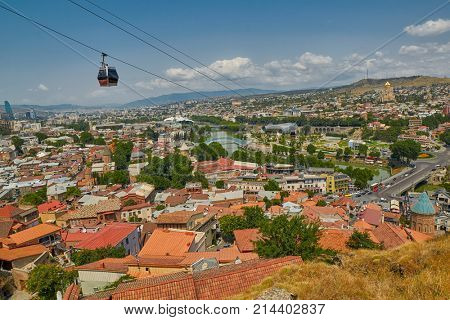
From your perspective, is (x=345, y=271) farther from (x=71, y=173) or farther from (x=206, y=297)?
(x=71, y=173)

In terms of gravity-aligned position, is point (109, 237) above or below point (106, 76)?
below

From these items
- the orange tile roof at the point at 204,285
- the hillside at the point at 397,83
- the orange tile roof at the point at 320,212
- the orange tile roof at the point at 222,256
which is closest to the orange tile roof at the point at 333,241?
the orange tile roof at the point at 222,256

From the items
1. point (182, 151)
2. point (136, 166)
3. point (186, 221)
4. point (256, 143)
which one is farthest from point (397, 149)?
point (186, 221)

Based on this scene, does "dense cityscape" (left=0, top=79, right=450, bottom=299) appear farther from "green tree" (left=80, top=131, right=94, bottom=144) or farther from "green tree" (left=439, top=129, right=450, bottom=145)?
"green tree" (left=439, top=129, right=450, bottom=145)

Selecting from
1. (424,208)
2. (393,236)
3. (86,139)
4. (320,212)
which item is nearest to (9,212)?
(320,212)

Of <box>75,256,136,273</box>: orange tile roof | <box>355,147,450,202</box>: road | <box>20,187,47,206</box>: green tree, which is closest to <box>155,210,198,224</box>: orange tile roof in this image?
<box>75,256,136,273</box>: orange tile roof

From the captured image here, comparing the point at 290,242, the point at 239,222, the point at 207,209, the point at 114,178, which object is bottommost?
the point at 207,209

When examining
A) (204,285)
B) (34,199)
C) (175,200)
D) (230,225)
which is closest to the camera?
(204,285)

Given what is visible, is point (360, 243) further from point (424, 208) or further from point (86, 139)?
point (86, 139)
